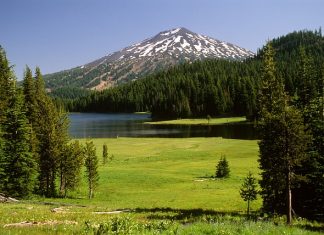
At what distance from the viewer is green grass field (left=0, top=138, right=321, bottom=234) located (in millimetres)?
16734

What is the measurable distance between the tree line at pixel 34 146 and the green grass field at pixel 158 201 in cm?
274

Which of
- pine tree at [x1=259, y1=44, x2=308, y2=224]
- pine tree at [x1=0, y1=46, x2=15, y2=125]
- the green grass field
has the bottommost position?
the green grass field

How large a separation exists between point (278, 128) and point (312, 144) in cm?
438

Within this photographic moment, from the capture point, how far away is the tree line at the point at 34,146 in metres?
43.6

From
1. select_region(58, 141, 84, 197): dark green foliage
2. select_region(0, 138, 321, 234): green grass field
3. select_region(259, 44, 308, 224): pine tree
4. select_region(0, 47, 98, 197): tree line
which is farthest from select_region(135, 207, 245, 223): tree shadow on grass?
select_region(58, 141, 84, 197): dark green foliage

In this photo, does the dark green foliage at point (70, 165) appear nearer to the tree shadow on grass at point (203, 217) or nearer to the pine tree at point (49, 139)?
the pine tree at point (49, 139)

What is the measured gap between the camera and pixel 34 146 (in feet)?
159


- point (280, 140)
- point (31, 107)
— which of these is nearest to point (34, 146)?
point (31, 107)

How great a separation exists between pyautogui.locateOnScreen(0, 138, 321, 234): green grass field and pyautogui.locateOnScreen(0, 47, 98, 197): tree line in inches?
108

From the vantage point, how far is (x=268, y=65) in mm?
35188

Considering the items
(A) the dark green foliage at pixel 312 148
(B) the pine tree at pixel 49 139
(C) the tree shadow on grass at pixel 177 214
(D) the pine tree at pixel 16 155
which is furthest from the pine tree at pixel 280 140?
(B) the pine tree at pixel 49 139

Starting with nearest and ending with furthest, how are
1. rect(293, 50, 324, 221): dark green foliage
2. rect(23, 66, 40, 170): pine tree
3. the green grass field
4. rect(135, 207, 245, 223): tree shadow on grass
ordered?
1. the green grass field
2. rect(135, 207, 245, 223): tree shadow on grass
3. rect(293, 50, 324, 221): dark green foliage
4. rect(23, 66, 40, 170): pine tree

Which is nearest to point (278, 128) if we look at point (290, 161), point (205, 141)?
point (290, 161)

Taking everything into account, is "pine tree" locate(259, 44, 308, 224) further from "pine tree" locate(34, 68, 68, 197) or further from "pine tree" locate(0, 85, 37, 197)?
"pine tree" locate(34, 68, 68, 197)
